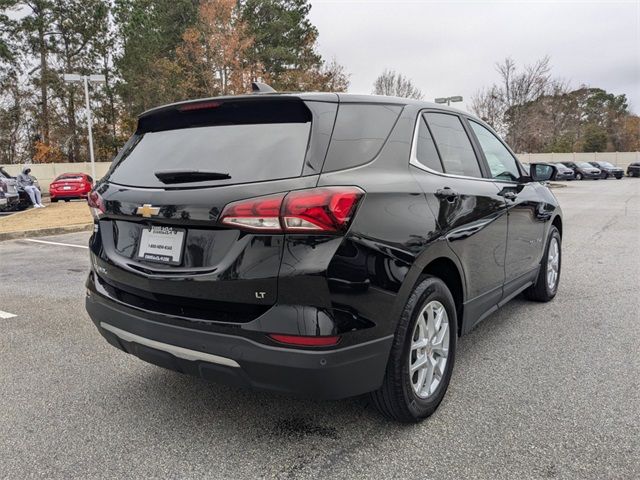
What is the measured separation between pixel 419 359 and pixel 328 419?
0.61 m

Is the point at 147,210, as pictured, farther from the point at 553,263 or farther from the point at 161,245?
the point at 553,263

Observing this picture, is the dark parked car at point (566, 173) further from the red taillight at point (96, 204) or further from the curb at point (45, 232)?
the red taillight at point (96, 204)

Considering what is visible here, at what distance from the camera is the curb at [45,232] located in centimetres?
1071

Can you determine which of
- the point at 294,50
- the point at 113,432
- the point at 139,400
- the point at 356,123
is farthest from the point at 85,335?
the point at 294,50

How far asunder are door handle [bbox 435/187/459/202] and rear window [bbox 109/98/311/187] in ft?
2.97

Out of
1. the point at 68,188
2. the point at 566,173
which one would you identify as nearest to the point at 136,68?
the point at 68,188

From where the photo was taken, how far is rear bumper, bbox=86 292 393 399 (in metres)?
2.18

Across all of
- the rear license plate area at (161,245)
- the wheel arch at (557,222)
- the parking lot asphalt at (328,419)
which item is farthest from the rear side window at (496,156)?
the rear license plate area at (161,245)

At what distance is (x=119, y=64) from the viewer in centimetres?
3494

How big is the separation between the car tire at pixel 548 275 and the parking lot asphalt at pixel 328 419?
54 centimetres

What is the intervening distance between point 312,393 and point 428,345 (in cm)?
84

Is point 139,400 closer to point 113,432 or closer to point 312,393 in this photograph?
point 113,432

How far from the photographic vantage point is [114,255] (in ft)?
8.87

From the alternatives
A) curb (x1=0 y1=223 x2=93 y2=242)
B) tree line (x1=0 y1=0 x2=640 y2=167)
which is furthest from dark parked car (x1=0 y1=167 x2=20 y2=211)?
tree line (x1=0 y1=0 x2=640 y2=167)
